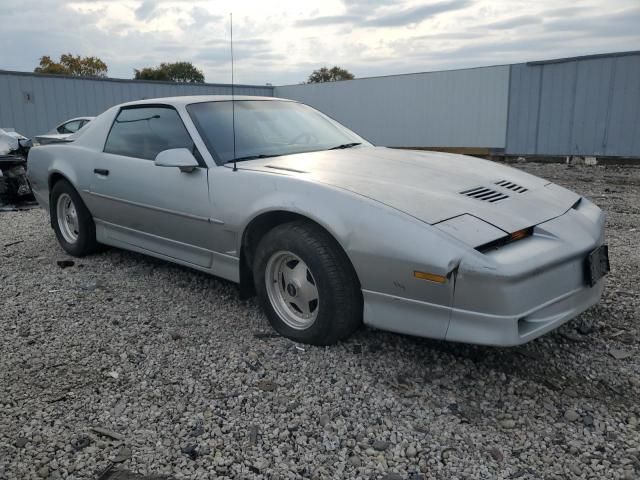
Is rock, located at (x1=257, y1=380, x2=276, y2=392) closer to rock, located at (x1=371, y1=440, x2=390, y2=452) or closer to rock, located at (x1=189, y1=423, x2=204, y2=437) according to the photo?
rock, located at (x1=189, y1=423, x2=204, y2=437)

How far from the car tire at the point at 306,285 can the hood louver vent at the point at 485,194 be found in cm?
76

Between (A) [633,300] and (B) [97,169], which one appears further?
(B) [97,169]


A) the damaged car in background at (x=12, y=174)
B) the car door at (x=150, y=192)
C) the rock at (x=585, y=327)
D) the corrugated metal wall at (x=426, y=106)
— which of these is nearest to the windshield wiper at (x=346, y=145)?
the car door at (x=150, y=192)

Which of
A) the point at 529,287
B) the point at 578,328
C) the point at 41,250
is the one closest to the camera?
the point at 529,287

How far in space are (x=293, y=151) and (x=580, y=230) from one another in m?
1.86

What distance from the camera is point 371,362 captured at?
285cm

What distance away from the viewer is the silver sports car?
2.42 metres

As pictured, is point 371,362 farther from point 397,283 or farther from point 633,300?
point 633,300

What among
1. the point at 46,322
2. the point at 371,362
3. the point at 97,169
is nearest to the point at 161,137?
the point at 97,169

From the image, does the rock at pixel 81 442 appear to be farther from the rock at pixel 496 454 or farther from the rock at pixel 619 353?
the rock at pixel 619 353

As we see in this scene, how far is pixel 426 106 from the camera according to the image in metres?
18.1

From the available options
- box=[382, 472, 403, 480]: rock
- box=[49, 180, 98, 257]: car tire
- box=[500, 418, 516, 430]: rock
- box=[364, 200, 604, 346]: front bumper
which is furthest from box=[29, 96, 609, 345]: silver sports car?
box=[382, 472, 403, 480]: rock

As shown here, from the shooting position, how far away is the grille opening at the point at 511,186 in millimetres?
3111

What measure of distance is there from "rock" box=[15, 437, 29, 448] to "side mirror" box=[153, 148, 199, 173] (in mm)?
1750
